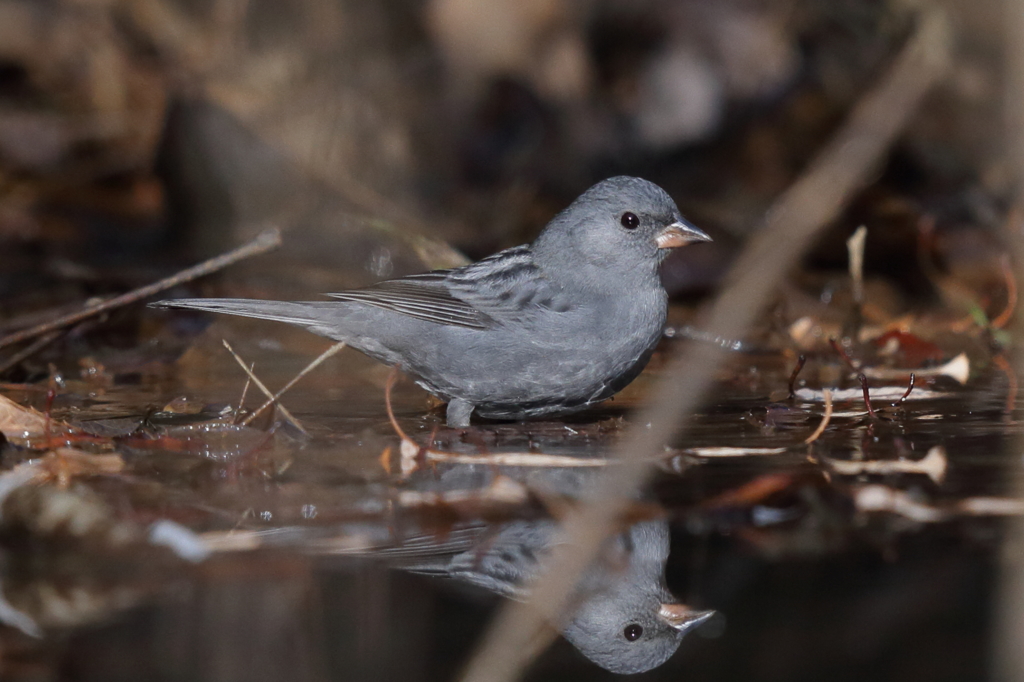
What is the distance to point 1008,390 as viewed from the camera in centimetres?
390

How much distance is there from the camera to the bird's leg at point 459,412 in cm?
379

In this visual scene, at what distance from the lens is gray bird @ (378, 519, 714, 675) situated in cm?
213

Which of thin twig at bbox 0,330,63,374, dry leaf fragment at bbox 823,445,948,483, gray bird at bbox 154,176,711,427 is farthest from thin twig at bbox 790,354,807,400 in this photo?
thin twig at bbox 0,330,63,374

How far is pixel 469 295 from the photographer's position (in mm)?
3947

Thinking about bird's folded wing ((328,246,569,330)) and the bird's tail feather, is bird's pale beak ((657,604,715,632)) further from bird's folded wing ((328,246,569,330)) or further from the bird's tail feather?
the bird's tail feather

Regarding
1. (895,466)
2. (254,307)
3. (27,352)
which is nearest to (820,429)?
(895,466)

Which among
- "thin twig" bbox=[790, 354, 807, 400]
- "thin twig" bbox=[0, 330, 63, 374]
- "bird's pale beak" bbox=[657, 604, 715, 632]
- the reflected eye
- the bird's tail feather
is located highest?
the bird's tail feather

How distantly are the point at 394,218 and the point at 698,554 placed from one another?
4757mm

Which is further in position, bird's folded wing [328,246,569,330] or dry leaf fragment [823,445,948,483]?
bird's folded wing [328,246,569,330]

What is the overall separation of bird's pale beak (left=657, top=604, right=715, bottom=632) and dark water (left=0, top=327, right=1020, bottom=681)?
24 mm

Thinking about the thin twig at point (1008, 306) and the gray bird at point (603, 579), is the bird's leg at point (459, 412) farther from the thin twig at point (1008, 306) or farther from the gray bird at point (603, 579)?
the thin twig at point (1008, 306)

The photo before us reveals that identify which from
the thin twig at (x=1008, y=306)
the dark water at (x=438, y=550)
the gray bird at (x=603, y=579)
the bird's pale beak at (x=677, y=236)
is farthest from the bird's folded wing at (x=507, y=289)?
the thin twig at (x=1008, y=306)

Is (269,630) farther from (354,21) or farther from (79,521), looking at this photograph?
(354,21)

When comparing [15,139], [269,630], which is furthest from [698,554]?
[15,139]
